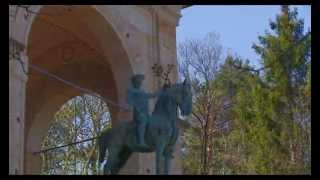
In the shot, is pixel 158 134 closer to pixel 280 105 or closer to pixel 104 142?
pixel 104 142

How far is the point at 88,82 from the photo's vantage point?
893 inches

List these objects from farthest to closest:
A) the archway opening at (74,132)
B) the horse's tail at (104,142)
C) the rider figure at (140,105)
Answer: the archway opening at (74,132)
the horse's tail at (104,142)
the rider figure at (140,105)

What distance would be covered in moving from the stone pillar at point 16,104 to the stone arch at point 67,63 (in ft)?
13.4

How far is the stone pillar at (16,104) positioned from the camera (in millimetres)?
14117

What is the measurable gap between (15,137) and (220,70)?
602 inches

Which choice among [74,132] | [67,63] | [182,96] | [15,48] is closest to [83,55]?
[67,63]

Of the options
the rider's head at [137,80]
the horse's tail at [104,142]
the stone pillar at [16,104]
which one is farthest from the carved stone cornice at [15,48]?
the horse's tail at [104,142]

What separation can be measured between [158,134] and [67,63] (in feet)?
27.4

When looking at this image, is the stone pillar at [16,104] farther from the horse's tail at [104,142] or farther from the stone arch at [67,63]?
the stone arch at [67,63]

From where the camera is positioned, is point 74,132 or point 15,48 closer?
point 15,48

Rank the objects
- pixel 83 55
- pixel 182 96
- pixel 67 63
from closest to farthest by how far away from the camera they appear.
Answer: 1. pixel 182 96
2. pixel 83 55
3. pixel 67 63

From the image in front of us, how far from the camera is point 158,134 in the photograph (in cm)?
1473
